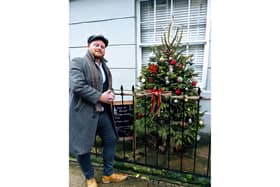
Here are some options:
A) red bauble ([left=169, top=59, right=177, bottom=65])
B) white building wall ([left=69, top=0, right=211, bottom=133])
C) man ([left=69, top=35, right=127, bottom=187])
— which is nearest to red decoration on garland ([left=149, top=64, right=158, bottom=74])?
red bauble ([left=169, top=59, right=177, bottom=65])

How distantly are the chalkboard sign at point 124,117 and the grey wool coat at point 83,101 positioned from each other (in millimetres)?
704

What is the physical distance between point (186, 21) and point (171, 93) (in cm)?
94

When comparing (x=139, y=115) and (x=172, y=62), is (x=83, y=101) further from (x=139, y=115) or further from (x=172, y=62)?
(x=172, y=62)

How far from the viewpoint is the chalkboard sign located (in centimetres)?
229

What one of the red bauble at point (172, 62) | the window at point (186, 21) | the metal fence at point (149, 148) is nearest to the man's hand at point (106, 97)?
the metal fence at point (149, 148)

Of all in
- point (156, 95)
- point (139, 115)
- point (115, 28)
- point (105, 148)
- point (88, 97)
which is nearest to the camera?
point (88, 97)

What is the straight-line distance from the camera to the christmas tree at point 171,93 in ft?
6.95

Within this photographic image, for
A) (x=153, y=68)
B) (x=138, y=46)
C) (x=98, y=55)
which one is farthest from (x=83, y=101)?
(x=138, y=46)

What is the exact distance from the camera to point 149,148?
96.5 inches
